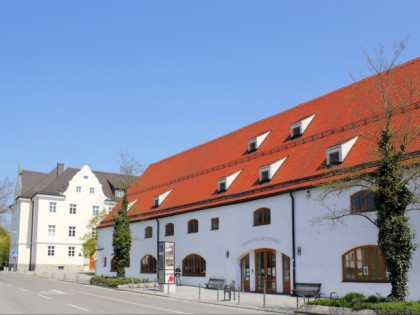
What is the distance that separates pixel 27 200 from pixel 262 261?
172ft

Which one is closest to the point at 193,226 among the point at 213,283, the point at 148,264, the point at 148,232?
the point at 213,283

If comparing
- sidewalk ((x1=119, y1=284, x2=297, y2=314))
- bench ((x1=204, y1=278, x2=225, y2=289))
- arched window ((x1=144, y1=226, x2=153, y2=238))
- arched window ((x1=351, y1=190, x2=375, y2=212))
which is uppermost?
arched window ((x1=351, y1=190, x2=375, y2=212))

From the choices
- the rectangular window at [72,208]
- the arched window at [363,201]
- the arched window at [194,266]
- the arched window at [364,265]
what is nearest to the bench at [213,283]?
the arched window at [194,266]

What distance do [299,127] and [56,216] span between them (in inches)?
1897

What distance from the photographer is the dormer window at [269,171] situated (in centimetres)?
3006

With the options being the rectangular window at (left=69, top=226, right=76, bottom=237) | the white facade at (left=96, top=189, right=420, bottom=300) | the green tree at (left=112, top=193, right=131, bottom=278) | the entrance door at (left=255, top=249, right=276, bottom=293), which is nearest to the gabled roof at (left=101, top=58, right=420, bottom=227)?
the white facade at (left=96, top=189, right=420, bottom=300)

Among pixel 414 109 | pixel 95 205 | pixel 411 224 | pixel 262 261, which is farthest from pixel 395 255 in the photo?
pixel 95 205

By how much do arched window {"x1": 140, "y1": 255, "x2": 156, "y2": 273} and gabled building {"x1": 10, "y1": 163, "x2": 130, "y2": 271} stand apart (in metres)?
27.0

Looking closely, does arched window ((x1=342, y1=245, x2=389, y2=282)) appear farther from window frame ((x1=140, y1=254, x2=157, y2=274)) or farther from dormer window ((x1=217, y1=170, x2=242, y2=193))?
window frame ((x1=140, y1=254, x2=157, y2=274))

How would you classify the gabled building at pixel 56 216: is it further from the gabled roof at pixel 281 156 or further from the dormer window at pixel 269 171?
the dormer window at pixel 269 171

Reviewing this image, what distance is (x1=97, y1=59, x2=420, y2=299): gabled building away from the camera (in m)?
23.4

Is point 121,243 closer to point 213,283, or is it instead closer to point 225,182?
point 213,283

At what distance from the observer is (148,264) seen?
42188mm

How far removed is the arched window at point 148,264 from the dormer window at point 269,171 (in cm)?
1504
